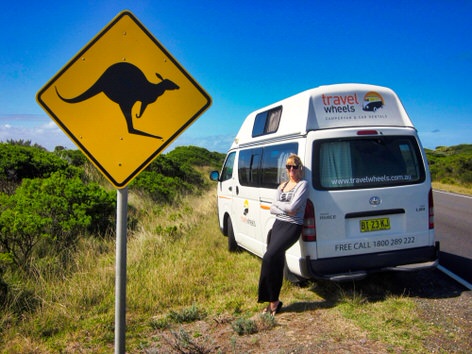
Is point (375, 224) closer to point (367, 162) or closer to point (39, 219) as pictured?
point (367, 162)

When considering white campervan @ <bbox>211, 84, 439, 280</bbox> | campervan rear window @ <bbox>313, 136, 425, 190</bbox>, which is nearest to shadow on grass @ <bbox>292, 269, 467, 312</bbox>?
white campervan @ <bbox>211, 84, 439, 280</bbox>

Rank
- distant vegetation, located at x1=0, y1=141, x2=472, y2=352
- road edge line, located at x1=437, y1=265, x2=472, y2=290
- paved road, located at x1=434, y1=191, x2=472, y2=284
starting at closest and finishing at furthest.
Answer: distant vegetation, located at x1=0, y1=141, x2=472, y2=352 < road edge line, located at x1=437, y1=265, x2=472, y2=290 < paved road, located at x1=434, y1=191, x2=472, y2=284

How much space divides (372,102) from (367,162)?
34.2 inches

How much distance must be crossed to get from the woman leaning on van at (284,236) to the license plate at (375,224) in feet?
2.72

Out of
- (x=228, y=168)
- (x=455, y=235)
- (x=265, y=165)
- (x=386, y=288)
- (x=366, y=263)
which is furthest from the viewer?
(x=455, y=235)

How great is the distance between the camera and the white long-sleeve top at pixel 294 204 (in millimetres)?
4375

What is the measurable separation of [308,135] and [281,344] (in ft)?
7.81

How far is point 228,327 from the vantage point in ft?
13.4

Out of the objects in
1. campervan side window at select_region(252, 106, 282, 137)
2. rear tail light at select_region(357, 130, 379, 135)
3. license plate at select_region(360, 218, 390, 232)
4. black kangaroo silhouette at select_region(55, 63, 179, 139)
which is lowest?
license plate at select_region(360, 218, 390, 232)

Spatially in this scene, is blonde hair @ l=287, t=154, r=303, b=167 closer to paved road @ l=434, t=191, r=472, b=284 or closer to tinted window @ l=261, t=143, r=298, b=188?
tinted window @ l=261, t=143, r=298, b=188

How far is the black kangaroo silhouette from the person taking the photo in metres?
2.50

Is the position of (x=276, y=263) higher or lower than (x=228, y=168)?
lower

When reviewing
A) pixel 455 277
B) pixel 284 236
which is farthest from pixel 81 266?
pixel 455 277

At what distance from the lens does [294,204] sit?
14.3 ft
